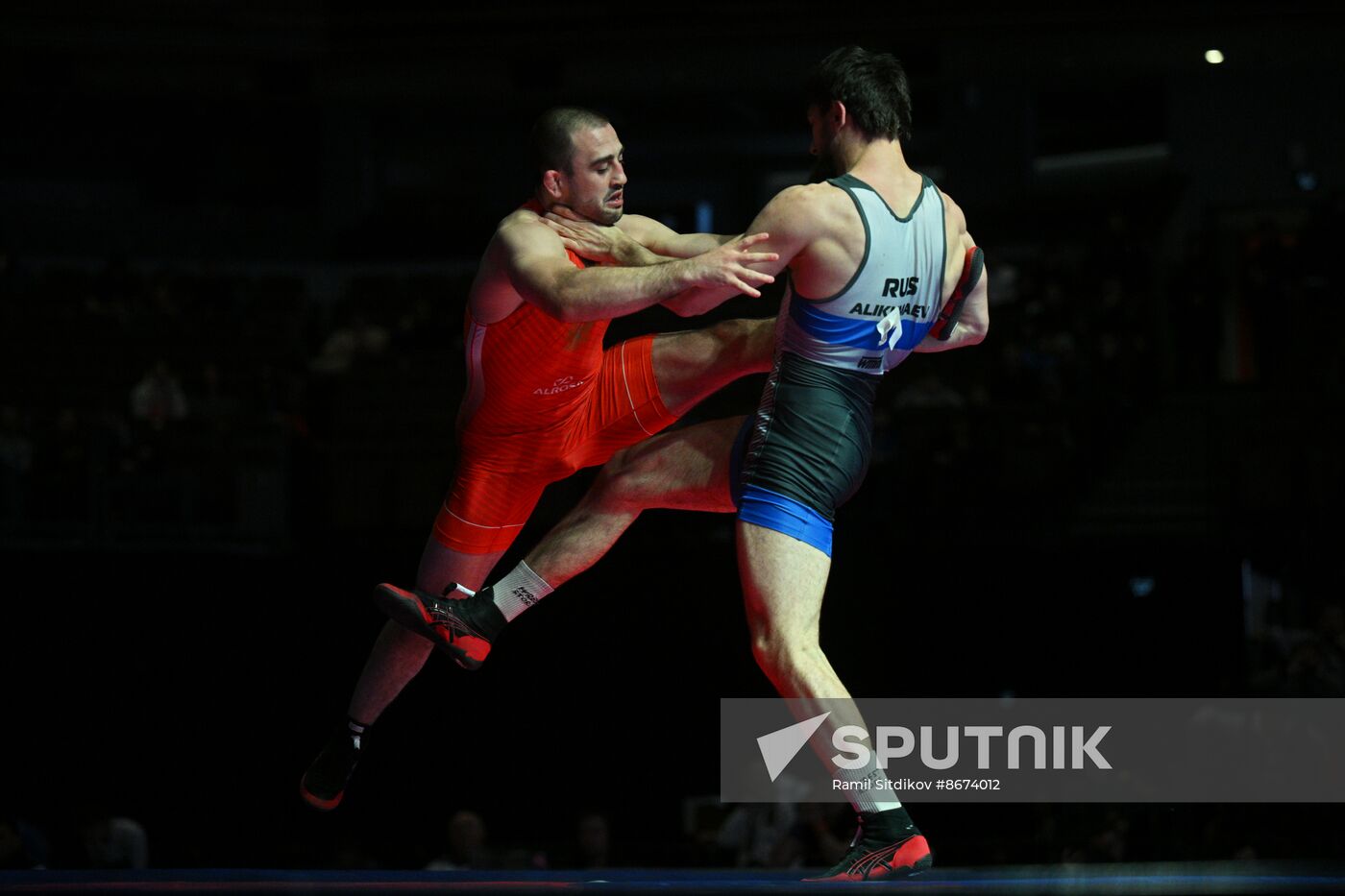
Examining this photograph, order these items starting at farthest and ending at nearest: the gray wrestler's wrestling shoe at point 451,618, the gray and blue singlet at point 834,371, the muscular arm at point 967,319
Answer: the gray wrestler's wrestling shoe at point 451,618, the muscular arm at point 967,319, the gray and blue singlet at point 834,371

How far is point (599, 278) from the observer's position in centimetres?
357

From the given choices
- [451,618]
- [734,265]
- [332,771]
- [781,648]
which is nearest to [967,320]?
[734,265]

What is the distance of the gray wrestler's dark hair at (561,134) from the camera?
4094mm

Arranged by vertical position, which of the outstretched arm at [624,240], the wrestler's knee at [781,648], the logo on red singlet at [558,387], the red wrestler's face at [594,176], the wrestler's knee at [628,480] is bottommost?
the wrestler's knee at [781,648]

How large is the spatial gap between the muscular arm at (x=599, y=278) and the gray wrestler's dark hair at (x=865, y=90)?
447 millimetres

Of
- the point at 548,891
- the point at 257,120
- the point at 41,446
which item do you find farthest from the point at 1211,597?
the point at 257,120

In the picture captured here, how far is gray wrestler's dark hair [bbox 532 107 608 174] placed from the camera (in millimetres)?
4094

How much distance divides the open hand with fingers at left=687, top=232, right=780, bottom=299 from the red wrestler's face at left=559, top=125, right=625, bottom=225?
728 mm

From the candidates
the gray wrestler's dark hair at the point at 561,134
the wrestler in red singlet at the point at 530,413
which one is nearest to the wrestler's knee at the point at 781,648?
the wrestler in red singlet at the point at 530,413

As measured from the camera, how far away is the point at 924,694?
30.6ft

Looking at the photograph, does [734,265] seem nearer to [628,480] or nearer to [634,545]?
[628,480]

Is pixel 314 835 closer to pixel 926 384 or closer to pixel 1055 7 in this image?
pixel 926 384

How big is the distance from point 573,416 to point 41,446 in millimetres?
6785

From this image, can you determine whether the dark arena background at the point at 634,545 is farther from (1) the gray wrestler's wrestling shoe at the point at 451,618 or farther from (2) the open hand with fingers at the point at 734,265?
(2) the open hand with fingers at the point at 734,265
